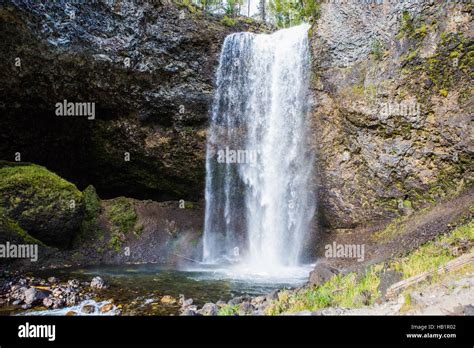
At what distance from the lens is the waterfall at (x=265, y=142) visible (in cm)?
1622

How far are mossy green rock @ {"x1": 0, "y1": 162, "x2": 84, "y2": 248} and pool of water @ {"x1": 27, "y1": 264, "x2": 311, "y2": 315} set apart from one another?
2066 millimetres

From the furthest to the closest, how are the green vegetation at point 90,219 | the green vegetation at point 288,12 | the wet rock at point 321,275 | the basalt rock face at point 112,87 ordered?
the green vegetation at point 288,12 → the green vegetation at point 90,219 → the basalt rock face at point 112,87 → the wet rock at point 321,275

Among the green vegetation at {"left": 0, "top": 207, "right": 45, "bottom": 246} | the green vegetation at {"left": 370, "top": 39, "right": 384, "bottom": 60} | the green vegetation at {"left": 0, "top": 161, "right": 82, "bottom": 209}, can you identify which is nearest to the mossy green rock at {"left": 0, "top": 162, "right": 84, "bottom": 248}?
the green vegetation at {"left": 0, "top": 161, "right": 82, "bottom": 209}

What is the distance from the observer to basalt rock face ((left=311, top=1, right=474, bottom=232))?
12.1m

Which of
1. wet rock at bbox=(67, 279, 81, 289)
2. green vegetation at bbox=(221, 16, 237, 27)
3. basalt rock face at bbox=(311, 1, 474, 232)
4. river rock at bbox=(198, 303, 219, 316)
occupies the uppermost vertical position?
green vegetation at bbox=(221, 16, 237, 27)

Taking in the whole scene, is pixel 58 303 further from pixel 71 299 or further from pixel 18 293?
pixel 18 293

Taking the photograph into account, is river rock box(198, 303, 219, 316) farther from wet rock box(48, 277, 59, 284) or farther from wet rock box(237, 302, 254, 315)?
wet rock box(48, 277, 59, 284)

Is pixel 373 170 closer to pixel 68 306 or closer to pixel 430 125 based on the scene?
pixel 430 125

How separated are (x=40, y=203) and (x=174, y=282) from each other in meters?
6.91

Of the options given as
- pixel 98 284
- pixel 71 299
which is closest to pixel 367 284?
pixel 71 299

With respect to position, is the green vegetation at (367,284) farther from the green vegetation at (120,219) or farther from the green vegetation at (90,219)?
→ the green vegetation at (90,219)

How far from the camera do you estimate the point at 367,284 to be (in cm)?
706

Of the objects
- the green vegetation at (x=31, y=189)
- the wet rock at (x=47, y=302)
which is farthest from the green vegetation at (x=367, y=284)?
the green vegetation at (x=31, y=189)

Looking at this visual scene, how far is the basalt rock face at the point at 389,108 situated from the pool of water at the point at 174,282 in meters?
4.11
